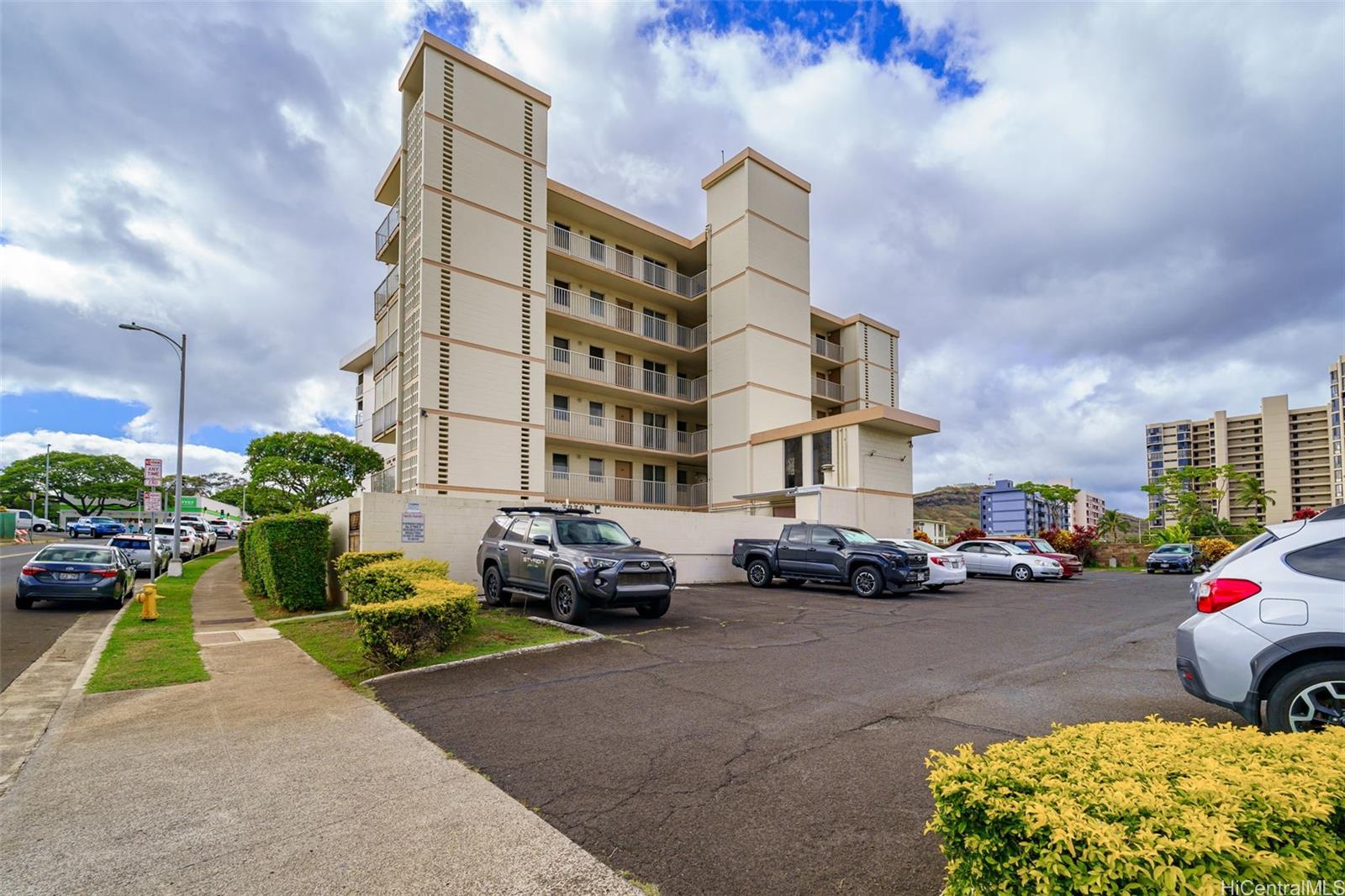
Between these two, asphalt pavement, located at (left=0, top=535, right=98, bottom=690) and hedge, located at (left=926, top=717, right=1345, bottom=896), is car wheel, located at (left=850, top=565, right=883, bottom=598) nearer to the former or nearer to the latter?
hedge, located at (left=926, top=717, right=1345, bottom=896)

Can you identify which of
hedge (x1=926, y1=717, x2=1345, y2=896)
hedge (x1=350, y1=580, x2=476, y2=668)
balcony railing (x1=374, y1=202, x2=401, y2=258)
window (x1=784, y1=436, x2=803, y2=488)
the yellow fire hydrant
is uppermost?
balcony railing (x1=374, y1=202, x2=401, y2=258)

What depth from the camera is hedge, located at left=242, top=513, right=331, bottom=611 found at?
15.2 metres

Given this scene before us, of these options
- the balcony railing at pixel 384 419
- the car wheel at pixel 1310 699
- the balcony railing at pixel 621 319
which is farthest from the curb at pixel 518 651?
the balcony railing at pixel 621 319

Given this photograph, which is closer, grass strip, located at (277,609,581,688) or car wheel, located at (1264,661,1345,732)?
car wheel, located at (1264,661,1345,732)

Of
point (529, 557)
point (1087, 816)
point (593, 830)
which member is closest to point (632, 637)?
point (529, 557)

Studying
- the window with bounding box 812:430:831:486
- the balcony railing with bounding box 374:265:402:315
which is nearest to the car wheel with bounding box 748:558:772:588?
the window with bounding box 812:430:831:486

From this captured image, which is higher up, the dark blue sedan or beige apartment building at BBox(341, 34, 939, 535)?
beige apartment building at BBox(341, 34, 939, 535)

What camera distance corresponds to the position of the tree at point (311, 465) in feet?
132

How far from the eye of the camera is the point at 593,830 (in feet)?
13.5

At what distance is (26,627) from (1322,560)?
18.8 metres

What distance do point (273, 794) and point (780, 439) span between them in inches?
1023

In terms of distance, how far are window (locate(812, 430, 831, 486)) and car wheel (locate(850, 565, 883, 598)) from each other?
32.5ft

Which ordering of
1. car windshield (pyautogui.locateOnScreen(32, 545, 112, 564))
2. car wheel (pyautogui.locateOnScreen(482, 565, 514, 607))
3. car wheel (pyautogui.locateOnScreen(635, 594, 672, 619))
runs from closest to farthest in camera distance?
car wheel (pyautogui.locateOnScreen(635, 594, 672, 619)) < car wheel (pyautogui.locateOnScreen(482, 565, 514, 607)) < car windshield (pyautogui.locateOnScreen(32, 545, 112, 564))

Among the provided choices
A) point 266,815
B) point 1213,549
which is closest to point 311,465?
point 266,815
